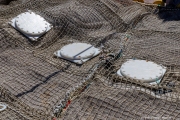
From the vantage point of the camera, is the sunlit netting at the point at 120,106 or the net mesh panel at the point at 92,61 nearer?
the sunlit netting at the point at 120,106

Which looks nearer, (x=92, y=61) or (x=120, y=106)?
(x=120, y=106)

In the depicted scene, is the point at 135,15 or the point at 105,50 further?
the point at 135,15

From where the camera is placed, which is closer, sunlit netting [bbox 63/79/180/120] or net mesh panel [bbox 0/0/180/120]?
sunlit netting [bbox 63/79/180/120]

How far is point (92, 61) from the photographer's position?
323 centimetres

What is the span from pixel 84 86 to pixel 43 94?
0.40 m

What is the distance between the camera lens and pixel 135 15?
14.6ft

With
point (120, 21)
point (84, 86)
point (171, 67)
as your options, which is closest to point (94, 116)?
point (84, 86)

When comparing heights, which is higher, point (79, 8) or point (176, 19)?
point (79, 8)

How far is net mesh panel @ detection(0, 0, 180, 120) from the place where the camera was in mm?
2369

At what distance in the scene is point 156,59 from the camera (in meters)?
3.20

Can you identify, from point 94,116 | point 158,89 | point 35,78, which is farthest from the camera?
point 35,78

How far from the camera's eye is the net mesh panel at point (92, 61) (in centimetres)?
237

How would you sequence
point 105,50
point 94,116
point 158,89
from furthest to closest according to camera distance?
point 105,50 → point 158,89 → point 94,116

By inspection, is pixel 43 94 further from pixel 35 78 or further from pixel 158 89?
pixel 158 89
